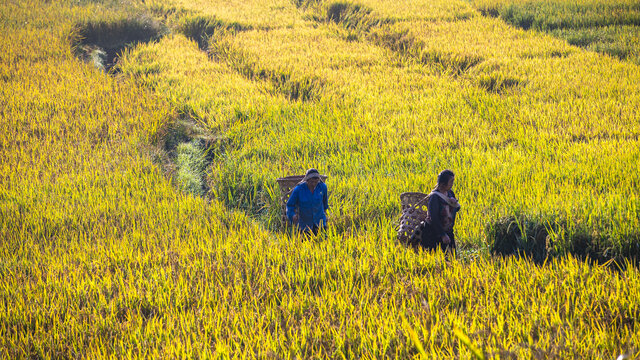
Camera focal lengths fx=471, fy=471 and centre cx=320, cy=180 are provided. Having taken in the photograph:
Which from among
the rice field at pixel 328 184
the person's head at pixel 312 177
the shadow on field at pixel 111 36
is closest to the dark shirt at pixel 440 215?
the rice field at pixel 328 184

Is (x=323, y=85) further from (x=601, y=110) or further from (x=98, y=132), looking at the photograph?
(x=601, y=110)

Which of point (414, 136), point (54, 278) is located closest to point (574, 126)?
point (414, 136)

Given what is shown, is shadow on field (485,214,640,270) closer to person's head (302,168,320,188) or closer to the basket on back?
the basket on back

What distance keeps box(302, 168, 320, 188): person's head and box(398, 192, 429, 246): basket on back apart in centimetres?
80

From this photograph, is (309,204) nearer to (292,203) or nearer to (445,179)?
(292,203)

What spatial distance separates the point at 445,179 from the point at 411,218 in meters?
0.55

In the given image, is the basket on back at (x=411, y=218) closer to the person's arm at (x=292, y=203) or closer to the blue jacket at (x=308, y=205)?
the blue jacket at (x=308, y=205)

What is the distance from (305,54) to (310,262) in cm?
835

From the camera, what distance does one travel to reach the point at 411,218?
4.06m

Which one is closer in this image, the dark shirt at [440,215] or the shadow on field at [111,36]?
the dark shirt at [440,215]

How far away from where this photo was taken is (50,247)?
170 inches

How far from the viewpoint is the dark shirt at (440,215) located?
3.70 metres

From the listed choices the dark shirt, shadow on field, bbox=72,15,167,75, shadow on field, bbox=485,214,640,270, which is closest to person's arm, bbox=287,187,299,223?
the dark shirt

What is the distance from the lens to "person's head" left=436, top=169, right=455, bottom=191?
366 cm
